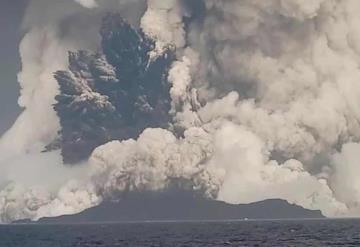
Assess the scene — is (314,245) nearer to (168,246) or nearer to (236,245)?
(236,245)

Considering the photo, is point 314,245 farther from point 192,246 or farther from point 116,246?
point 116,246

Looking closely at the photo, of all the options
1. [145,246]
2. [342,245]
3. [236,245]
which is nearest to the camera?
[342,245]

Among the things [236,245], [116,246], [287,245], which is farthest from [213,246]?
[116,246]

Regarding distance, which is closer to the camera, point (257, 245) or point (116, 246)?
point (257, 245)

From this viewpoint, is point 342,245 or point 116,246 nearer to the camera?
point 342,245

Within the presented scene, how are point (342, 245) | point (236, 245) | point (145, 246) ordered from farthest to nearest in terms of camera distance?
1. point (145, 246)
2. point (236, 245)
3. point (342, 245)

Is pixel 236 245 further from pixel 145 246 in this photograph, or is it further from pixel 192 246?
pixel 145 246

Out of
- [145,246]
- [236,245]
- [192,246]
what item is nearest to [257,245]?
[236,245]

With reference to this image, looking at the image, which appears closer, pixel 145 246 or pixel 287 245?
pixel 287 245

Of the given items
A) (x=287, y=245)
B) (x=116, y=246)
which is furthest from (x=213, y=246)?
(x=116, y=246)
